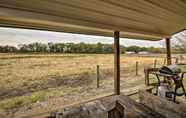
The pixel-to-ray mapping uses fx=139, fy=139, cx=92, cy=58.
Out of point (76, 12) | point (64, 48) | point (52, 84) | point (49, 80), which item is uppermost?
point (76, 12)

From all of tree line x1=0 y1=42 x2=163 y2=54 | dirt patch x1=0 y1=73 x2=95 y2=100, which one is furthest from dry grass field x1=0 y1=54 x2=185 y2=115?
tree line x1=0 y1=42 x2=163 y2=54

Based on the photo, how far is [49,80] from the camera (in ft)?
12.0

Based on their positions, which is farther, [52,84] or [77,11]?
[52,84]

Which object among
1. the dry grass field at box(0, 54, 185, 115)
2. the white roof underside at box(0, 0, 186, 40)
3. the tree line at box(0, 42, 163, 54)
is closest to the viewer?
the white roof underside at box(0, 0, 186, 40)

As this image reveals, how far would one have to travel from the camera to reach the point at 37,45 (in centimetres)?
291

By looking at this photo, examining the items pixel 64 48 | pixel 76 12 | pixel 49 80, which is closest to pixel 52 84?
pixel 49 80

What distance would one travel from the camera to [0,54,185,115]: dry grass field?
9.64 ft

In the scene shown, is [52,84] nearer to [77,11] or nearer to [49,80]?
[49,80]

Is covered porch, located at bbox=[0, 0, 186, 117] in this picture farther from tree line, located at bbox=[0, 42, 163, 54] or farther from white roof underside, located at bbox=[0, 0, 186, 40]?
tree line, located at bbox=[0, 42, 163, 54]

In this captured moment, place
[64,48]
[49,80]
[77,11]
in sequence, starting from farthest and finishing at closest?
[49,80], [64,48], [77,11]

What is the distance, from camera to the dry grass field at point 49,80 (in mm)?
2939

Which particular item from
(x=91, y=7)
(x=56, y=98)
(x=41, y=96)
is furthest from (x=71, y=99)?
(x=91, y=7)

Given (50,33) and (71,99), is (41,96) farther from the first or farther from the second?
(50,33)

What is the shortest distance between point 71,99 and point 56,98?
393mm
